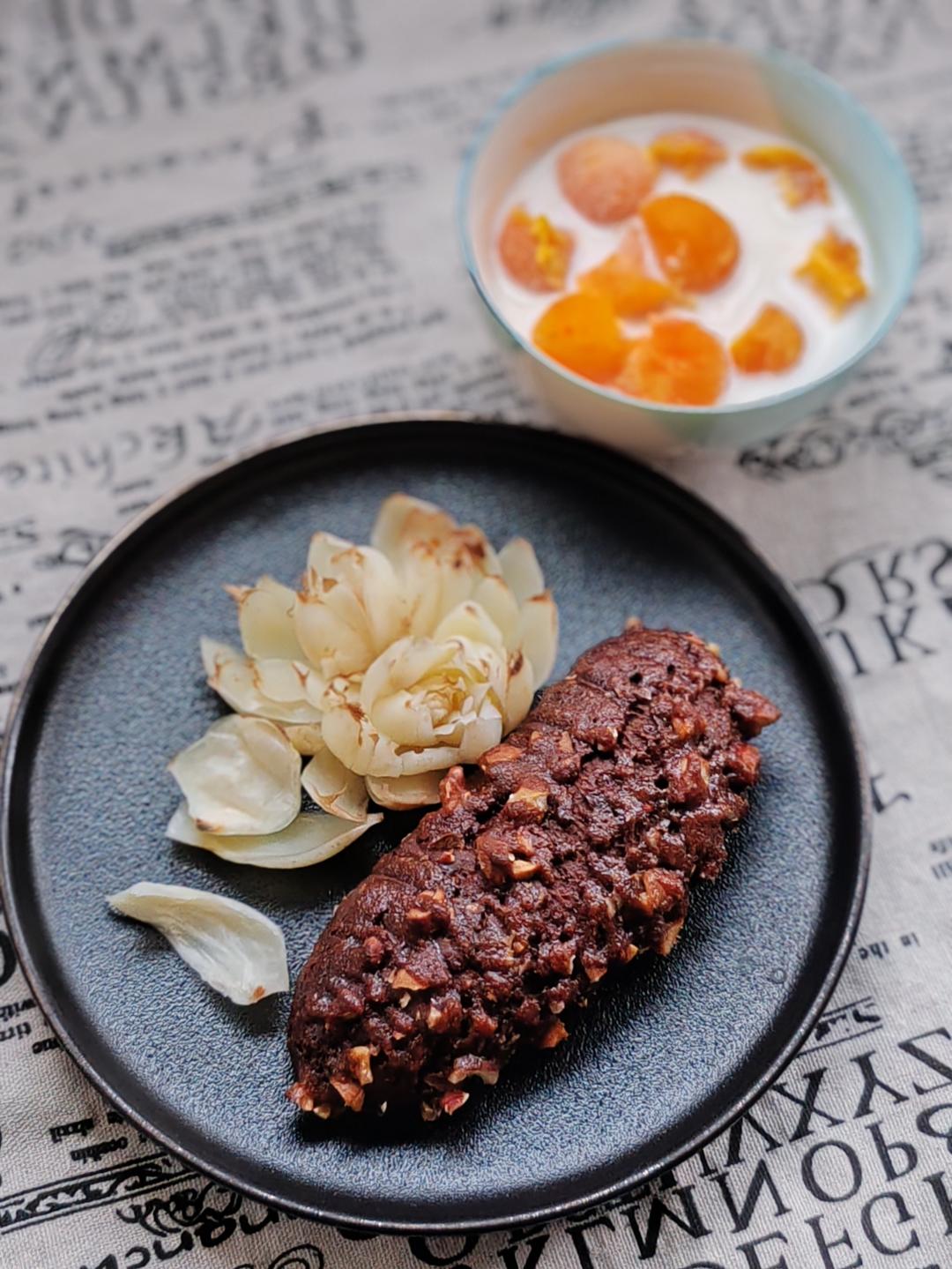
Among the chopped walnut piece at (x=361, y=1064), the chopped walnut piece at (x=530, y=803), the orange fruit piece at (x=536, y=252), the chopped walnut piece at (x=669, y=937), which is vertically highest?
the orange fruit piece at (x=536, y=252)

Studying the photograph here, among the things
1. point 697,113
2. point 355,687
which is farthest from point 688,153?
point 355,687

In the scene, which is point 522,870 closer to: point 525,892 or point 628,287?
point 525,892

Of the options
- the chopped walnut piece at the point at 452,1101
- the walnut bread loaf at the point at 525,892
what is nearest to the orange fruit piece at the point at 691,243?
the walnut bread loaf at the point at 525,892

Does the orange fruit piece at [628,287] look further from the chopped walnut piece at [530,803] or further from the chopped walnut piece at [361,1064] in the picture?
the chopped walnut piece at [361,1064]

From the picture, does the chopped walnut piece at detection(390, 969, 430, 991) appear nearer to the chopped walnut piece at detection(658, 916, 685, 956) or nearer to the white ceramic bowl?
the chopped walnut piece at detection(658, 916, 685, 956)

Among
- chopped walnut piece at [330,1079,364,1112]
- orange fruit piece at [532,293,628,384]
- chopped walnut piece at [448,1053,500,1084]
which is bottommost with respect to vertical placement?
chopped walnut piece at [448,1053,500,1084]

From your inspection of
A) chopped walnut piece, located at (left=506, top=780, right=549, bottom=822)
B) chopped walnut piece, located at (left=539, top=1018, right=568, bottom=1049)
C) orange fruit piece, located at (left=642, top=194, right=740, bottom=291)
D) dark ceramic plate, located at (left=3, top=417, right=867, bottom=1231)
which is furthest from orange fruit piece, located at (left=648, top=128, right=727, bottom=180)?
chopped walnut piece, located at (left=539, top=1018, right=568, bottom=1049)

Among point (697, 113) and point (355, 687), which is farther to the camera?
point (697, 113)
